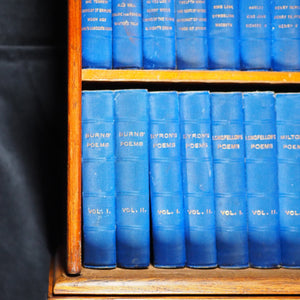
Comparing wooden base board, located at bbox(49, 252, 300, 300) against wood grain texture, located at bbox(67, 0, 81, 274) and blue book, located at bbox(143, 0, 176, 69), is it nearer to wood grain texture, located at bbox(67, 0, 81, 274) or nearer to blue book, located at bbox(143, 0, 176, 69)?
wood grain texture, located at bbox(67, 0, 81, 274)

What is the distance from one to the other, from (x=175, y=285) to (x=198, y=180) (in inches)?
8.3

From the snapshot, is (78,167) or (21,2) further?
(21,2)

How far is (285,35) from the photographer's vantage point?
75cm

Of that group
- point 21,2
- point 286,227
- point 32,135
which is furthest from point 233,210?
point 21,2

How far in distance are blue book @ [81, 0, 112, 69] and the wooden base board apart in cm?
43

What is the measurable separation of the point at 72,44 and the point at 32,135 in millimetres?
410

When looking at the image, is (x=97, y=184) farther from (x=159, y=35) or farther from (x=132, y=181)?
(x=159, y=35)

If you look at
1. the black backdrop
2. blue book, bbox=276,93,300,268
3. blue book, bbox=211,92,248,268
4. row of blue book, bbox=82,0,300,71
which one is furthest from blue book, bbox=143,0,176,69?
the black backdrop

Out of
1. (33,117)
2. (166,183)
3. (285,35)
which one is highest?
(285,35)

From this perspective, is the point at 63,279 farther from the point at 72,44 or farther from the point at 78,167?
the point at 72,44

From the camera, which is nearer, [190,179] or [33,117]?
[190,179]

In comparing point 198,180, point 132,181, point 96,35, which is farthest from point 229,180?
point 96,35

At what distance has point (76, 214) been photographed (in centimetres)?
66

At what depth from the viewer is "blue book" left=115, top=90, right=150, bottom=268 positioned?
707mm
